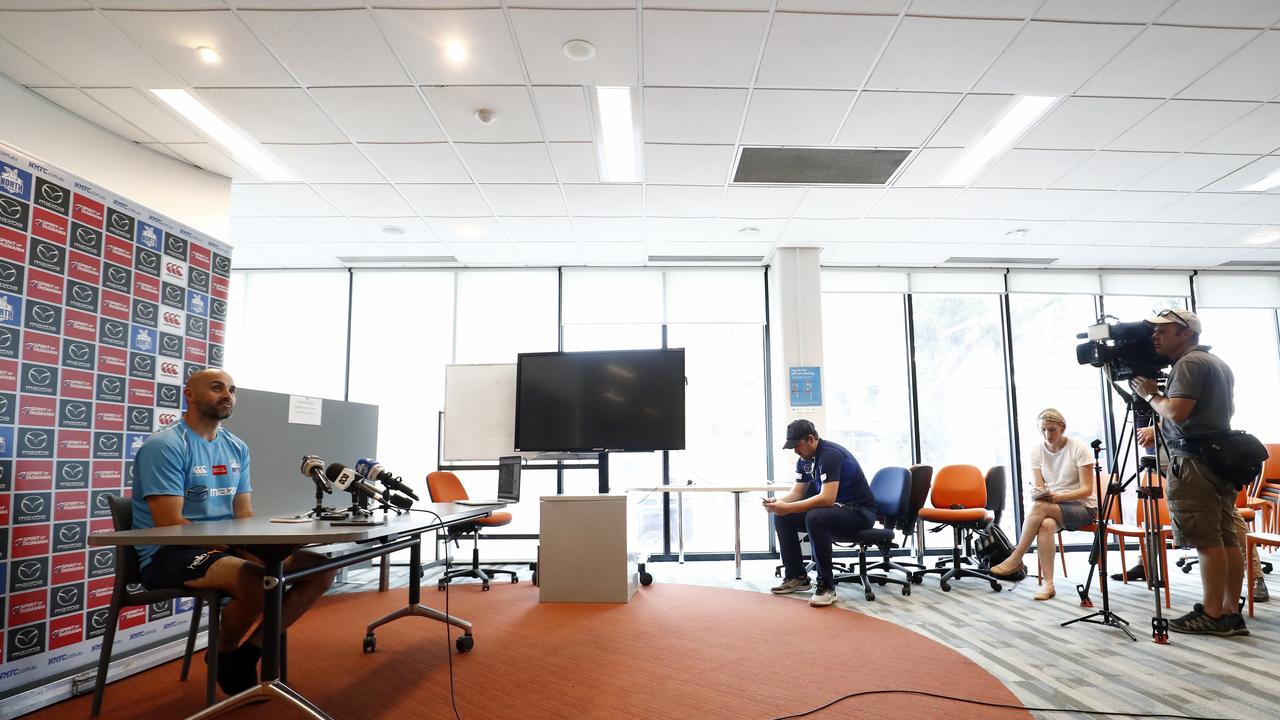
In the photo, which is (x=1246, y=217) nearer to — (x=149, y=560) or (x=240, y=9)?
(x=240, y=9)

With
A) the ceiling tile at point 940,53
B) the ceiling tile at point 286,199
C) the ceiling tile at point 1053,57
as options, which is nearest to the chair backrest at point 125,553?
the ceiling tile at point 286,199

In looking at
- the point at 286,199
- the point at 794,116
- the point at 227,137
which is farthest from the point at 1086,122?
the point at 286,199

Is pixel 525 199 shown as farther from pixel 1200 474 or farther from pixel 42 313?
pixel 1200 474

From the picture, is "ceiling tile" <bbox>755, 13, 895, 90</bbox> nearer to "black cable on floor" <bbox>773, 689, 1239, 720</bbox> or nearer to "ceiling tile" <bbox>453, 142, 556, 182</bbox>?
"ceiling tile" <bbox>453, 142, 556, 182</bbox>

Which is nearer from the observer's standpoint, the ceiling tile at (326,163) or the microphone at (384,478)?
the microphone at (384,478)

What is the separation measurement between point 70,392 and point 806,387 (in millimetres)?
5164

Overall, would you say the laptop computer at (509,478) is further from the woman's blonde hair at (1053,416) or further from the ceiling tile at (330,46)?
the woman's blonde hair at (1053,416)

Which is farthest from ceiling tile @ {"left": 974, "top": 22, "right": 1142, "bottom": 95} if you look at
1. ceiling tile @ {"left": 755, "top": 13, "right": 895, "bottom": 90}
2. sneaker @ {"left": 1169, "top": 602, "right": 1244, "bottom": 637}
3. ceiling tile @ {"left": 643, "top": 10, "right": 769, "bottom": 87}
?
sneaker @ {"left": 1169, "top": 602, "right": 1244, "bottom": 637}

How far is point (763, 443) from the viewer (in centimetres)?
646

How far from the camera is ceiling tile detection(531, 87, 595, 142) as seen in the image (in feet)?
11.7

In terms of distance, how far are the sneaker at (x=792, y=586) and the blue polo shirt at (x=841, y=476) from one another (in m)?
0.63

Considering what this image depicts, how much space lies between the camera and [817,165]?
4465 millimetres

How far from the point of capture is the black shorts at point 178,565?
235cm

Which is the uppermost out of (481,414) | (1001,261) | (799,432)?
(1001,261)
